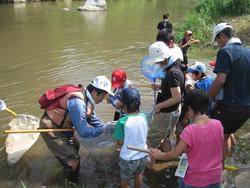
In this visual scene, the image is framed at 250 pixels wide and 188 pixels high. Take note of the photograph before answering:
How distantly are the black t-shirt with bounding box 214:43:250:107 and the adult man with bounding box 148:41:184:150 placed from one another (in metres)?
0.52

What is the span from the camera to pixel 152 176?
5.28 meters

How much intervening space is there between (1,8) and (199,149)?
78.6 feet

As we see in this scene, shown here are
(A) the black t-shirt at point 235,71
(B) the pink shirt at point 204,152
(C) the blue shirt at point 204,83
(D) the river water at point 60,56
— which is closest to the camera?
(B) the pink shirt at point 204,152

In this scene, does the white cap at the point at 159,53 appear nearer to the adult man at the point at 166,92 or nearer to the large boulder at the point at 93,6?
the adult man at the point at 166,92

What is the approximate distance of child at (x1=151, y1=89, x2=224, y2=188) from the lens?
332 cm

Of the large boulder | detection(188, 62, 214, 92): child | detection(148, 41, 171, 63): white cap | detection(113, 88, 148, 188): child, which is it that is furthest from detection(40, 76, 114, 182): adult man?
the large boulder

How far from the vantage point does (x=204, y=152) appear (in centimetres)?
340

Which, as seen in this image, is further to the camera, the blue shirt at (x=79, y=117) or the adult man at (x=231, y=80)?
the blue shirt at (x=79, y=117)

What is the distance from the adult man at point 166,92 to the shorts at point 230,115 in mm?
475

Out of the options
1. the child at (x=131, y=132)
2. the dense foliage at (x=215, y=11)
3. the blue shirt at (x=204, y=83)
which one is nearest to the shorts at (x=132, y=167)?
the child at (x=131, y=132)

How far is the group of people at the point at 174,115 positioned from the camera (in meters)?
3.43

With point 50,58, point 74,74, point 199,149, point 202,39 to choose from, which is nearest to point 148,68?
point 199,149

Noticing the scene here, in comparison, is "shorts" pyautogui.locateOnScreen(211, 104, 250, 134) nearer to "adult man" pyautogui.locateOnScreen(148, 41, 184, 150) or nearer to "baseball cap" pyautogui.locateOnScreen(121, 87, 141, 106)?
"adult man" pyautogui.locateOnScreen(148, 41, 184, 150)

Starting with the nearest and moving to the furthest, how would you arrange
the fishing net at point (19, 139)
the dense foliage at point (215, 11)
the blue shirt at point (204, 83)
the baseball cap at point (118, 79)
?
the blue shirt at point (204, 83) → the baseball cap at point (118, 79) → the fishing net at point (19, 139) → the dense foliage at point (215, 11)
